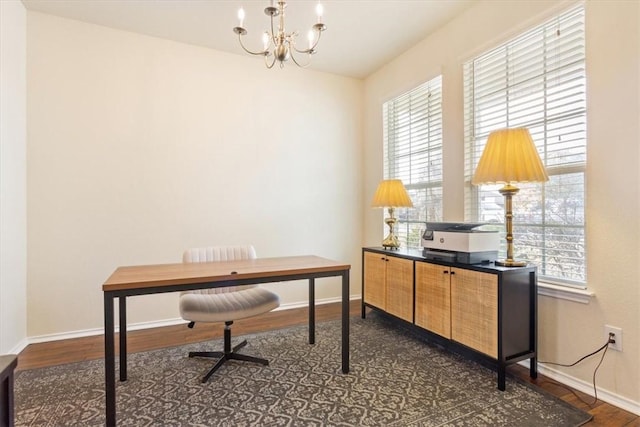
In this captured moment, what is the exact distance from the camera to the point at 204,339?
111 inches

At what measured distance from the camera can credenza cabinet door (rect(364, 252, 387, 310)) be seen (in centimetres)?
307

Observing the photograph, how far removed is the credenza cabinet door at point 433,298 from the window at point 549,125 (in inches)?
23.3

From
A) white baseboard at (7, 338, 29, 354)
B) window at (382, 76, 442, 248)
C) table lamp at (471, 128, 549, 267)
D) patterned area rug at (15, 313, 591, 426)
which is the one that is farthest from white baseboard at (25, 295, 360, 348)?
table lamp at (471, 128, 549, 267)

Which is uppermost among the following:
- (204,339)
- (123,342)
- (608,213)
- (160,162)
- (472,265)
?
(160,162)

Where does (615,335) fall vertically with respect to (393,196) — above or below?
below

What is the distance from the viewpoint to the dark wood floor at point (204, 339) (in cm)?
178

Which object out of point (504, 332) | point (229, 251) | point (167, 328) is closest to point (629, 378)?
point (504, 332)

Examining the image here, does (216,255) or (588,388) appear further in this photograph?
(216,255)

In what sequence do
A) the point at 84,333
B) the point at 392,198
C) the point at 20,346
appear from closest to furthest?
1. the point at 20,346
2. the point at 84,333
3. the point at 392,198

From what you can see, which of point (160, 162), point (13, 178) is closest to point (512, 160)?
point (160, 162)

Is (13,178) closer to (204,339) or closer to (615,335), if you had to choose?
(204,339)

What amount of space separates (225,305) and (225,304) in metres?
0.02

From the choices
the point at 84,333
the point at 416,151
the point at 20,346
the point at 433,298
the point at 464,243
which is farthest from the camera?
the point at 416,151

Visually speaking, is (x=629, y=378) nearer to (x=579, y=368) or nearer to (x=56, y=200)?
(x=579, y=368)
